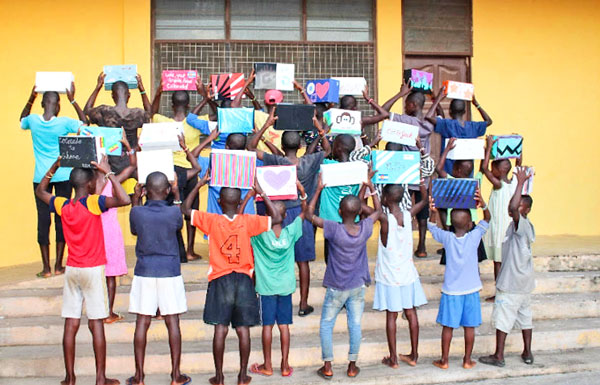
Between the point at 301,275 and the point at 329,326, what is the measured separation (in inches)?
34.9

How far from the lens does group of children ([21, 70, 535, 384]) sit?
5152mm

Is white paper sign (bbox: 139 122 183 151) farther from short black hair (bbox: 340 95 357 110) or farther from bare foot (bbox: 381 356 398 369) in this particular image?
bare foot (bbox: 381 356 398 369)

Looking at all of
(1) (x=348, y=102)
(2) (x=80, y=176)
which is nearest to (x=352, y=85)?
(1) (x=348, y=102)

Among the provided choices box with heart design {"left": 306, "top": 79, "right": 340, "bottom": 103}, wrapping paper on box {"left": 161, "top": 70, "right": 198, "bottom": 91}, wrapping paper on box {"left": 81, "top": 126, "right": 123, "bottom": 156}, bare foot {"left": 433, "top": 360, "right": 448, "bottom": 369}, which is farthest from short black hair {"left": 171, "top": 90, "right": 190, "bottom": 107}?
bare foot {"left": 433, "top": 360, "right": 448, "bottom": 369}

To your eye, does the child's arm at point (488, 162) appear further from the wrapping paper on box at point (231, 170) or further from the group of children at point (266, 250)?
the wrapping paper on box at point (231, 170)

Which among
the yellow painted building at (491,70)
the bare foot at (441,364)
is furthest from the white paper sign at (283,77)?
the bare foot at (441,364)

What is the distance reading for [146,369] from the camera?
220 inches

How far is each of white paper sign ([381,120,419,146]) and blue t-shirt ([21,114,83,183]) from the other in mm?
3066

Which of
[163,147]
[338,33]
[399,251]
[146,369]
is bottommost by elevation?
[146,369]

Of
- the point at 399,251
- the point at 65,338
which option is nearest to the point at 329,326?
the point at 399,251

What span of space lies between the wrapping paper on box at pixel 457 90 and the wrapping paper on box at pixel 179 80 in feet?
8.91

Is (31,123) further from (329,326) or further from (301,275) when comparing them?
(329,326)

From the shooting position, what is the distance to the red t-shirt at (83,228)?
5.12m

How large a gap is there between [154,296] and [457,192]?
8.70ft
